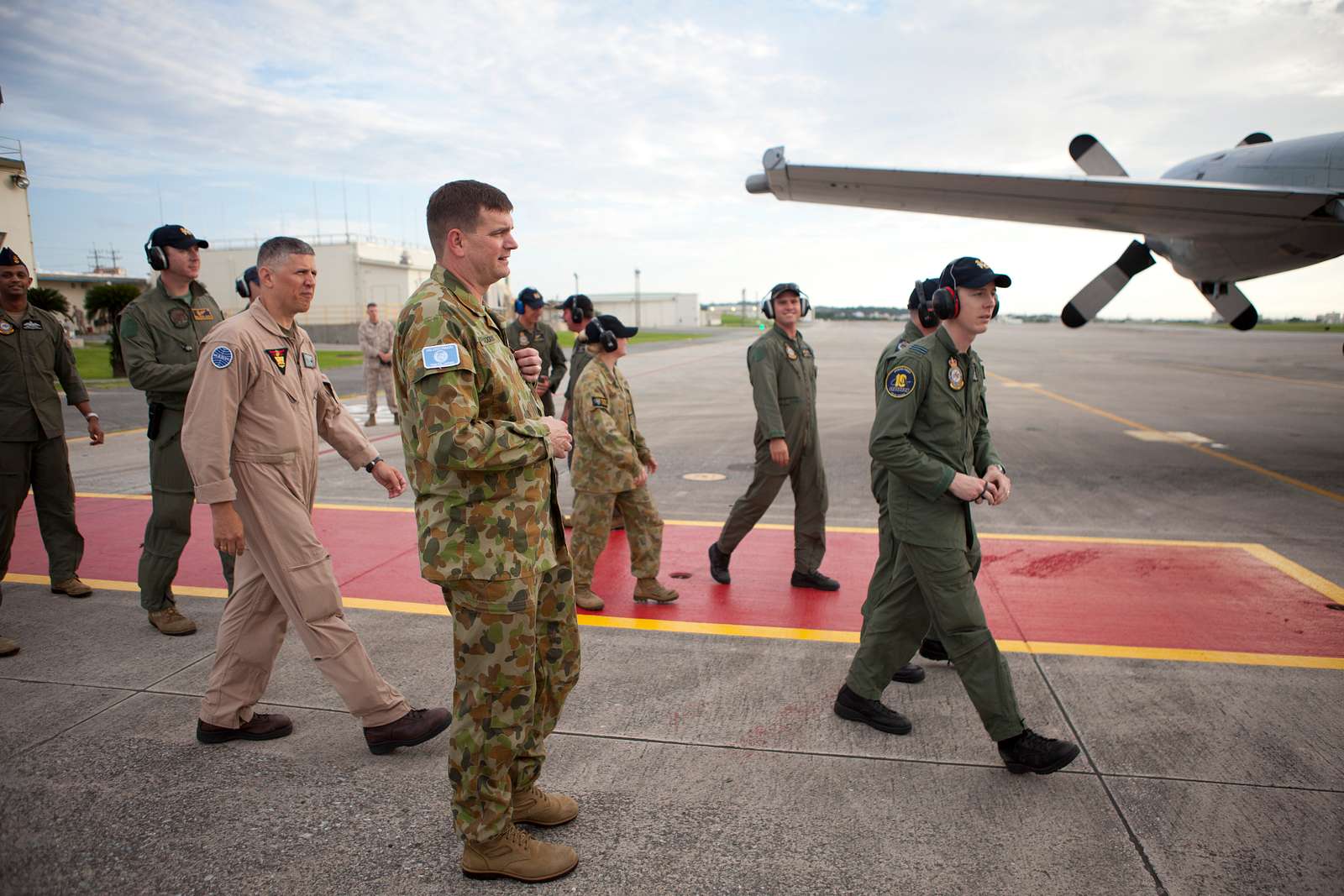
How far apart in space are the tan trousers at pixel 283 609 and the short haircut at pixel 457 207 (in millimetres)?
1514

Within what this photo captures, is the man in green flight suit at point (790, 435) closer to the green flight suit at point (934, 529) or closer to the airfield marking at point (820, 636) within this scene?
the airfield marking at point (820, 636)

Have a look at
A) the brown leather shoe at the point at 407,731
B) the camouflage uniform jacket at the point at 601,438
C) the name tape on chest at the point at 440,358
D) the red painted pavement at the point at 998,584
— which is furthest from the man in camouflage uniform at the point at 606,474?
the name tape on chest at the point at 440,358

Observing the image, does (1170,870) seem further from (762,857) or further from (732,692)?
(732,692)

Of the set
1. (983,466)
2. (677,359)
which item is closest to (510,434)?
(983,466)

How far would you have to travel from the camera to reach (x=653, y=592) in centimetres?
506

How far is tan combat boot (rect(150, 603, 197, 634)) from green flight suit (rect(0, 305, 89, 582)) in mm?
909

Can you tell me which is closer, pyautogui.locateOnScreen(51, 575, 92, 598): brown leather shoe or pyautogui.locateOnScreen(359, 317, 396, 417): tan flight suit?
pyautogui.locateOnScreen(51, 575, 92, 598): brown leather shoe

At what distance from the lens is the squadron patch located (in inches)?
125

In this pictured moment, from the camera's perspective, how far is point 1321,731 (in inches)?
132

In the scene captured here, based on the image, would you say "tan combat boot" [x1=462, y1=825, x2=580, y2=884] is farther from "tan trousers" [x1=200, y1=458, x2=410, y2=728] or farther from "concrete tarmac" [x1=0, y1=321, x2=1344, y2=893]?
"tan trousers" [x1=200, y1=458, x2=410, y2=728]

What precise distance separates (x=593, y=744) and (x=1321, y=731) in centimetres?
324

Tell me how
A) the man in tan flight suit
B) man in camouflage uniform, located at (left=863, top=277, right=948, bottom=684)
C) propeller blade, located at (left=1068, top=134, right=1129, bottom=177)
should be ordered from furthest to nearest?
propeller blade, located at (left=1068, top=134, right=1129, bottom=177)
man in camouflage uniform, located at (left=863, top=277, right=948, bottom=684)
the man in tan flight suit

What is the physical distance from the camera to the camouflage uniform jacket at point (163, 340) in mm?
4203

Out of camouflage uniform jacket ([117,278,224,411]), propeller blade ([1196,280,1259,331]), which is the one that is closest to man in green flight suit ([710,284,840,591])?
camouflage uniform jacket ([117,278,224,411])
